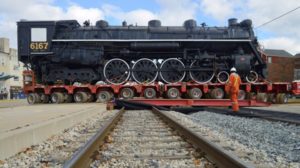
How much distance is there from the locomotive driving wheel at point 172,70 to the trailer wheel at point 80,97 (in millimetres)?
3965

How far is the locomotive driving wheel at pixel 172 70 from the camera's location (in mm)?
19562

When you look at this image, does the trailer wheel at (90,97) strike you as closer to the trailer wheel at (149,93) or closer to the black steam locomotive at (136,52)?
the black steam locomotive at (136,52)

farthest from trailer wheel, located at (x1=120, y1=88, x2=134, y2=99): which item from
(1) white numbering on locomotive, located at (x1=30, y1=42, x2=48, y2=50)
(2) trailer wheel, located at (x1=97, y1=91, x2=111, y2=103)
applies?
(1) white numbering on locomotive, located at (x1=30, y1=42, x2=48, y2=50)

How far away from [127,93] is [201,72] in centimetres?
390

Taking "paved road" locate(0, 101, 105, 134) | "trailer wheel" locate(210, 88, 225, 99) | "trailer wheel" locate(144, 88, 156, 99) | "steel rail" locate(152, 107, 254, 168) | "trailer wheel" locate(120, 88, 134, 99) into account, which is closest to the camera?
"steel rail" locate(152, 107, 254, 168)

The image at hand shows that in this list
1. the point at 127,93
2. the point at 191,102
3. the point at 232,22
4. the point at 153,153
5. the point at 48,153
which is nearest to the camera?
the point at 153,153

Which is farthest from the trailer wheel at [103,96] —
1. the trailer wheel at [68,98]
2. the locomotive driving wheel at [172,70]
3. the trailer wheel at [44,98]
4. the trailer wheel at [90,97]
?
the locomotive driving wheel at [172,70]

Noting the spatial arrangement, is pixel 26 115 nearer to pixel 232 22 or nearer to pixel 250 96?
pixel 250 96

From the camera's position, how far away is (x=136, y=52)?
2006 cm

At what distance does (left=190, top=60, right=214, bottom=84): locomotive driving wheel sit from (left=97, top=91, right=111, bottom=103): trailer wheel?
4.30 m

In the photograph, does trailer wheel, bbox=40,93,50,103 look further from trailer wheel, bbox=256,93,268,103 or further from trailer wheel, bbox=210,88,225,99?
trailer wheel, bbox=256,93,268,103

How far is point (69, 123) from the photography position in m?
9.62

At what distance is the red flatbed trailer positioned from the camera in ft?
62.8

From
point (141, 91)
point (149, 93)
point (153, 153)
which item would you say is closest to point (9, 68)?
point (141, 91)
